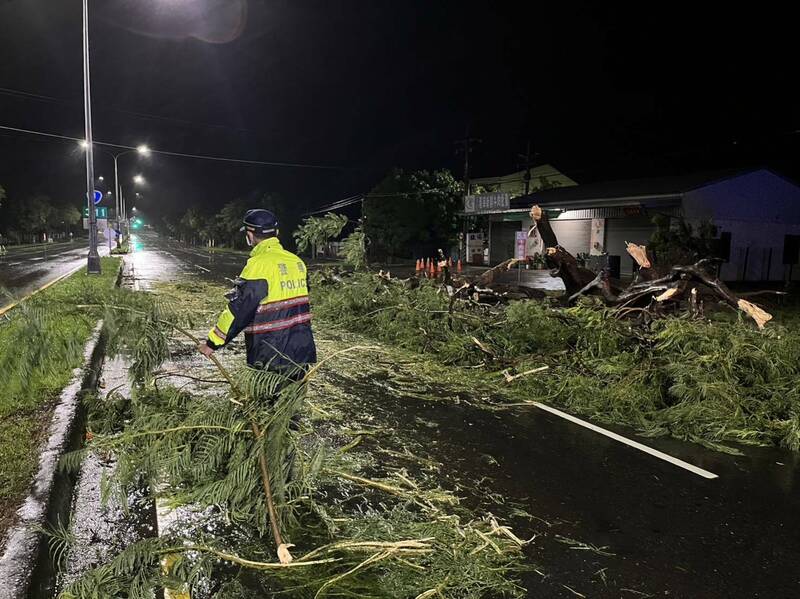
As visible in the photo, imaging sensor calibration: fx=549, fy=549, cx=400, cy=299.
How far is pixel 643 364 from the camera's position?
6094 millimetres

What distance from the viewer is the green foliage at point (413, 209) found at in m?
34.8

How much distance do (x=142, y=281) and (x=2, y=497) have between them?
18.4 meters

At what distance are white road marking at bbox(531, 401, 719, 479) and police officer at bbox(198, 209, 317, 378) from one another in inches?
119

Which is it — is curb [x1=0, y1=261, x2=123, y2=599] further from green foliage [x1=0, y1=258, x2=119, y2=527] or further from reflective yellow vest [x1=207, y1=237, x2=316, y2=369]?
reflective yellow vest [x1=207, y1=237, x2=316, y2=369]

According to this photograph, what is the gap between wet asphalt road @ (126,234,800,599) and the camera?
2.89 meters

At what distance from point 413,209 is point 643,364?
2933 centimetres

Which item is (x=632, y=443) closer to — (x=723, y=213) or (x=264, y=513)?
(x=264, y=513)

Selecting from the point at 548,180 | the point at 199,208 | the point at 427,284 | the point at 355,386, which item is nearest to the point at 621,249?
the point at 548,180

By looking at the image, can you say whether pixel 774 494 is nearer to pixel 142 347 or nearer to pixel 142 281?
pixel 142 347

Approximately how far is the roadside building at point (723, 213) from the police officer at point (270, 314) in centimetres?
1979

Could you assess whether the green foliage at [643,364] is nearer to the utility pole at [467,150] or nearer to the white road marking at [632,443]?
the white road marking at [632,443]

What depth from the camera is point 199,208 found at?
8494cm

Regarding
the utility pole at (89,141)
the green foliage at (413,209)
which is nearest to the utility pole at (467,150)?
the green foliage at (413,209)

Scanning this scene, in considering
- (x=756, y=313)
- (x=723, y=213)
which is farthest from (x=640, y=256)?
→ (x=723, y=213)
